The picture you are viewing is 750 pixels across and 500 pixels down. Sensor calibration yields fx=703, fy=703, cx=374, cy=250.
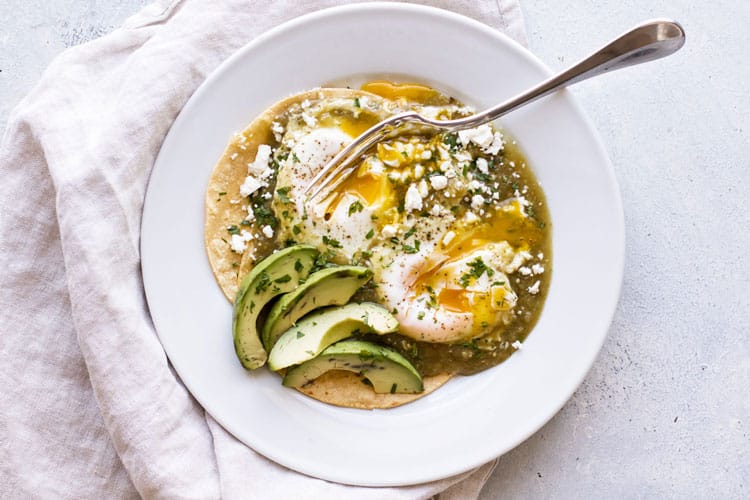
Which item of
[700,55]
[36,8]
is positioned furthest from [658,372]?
[36,8]

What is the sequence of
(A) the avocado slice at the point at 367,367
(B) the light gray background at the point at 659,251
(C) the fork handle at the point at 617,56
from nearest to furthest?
(C) the fork handle at the point at 617,56 → (A) the avocado slice at the point at 367,367 → (B) the light gray background at the point at 659,251

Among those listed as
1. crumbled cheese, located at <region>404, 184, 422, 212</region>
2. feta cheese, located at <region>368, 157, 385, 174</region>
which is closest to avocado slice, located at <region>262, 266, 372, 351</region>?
crumbled cheese, located at <region>404, 184, 422, 212</region>

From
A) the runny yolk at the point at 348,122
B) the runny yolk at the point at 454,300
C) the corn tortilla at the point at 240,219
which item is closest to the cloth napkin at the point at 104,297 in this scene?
the corn tortilla at the point at 240,219

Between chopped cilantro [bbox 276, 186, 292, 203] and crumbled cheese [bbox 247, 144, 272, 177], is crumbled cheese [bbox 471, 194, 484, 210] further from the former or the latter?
crumbled cheese [bbox 247, 144, 272, 177]

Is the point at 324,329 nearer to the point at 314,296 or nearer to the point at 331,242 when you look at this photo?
the point at 314,296

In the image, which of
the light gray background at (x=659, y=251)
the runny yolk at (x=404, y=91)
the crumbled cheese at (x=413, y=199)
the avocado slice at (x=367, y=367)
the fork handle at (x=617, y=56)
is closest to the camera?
the fork handle at (x=617, y=56)

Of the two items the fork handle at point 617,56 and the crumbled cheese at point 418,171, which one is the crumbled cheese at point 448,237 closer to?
the crumbled cheese at point 418,171
